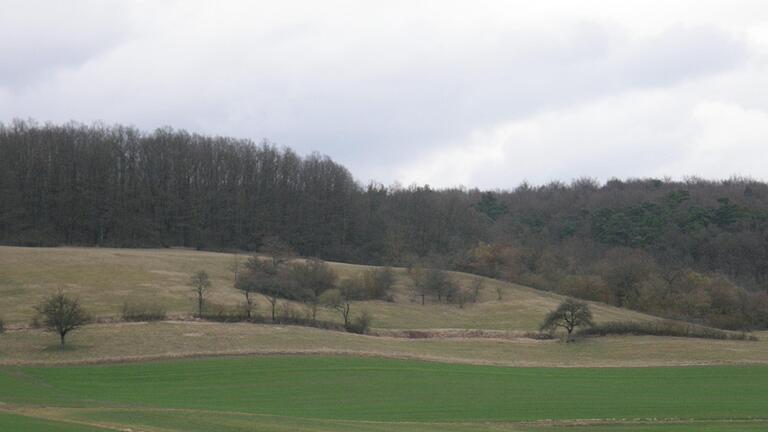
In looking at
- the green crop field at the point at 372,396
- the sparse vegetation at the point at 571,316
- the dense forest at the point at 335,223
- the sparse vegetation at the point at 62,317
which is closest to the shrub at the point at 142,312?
the sparse vegetation at the point at 62,317

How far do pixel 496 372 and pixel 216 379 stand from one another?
16.7 m

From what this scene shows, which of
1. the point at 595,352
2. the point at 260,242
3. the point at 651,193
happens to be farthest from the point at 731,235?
the point at 595,352

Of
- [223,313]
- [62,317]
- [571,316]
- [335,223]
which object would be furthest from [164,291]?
[335,223]

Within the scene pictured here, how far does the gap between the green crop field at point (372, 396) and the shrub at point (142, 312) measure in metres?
13.1

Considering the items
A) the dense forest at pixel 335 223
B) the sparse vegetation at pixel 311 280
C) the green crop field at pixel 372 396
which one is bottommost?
the green crop field at pixel 372 396

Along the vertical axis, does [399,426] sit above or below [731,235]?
below

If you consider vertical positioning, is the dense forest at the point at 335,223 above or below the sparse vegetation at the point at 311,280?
above

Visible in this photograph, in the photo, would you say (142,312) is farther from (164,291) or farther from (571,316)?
A: (571,316)

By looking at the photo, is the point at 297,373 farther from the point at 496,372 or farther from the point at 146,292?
the point at 146,292

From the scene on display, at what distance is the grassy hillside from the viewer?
67.9 metres

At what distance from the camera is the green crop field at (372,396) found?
98.7 feet

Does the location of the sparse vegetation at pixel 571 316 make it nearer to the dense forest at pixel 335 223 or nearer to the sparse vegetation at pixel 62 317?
the dense forest at pixel 335 223

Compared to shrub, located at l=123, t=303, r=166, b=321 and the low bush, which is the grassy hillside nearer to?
shrub, located at l=123, t=303, r=166, b=321

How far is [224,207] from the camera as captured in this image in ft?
398
